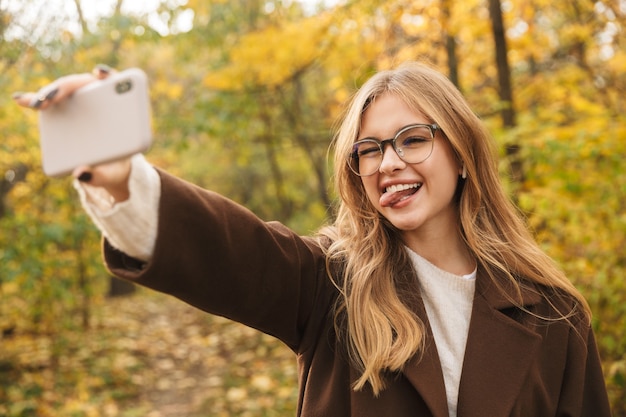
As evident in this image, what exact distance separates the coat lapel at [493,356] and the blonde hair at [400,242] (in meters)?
0.07

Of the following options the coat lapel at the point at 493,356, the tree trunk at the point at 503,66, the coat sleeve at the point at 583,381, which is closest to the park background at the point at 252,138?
the tree trunk at the point at 503,66

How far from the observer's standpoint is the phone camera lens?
1.06m

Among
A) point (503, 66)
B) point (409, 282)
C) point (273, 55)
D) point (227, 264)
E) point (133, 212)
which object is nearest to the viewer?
point (133, 212)

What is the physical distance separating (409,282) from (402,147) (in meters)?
0.45

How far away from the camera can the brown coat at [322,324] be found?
1.28 meters

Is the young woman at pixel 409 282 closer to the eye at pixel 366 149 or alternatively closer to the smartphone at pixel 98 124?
the eye at pixel 366 149

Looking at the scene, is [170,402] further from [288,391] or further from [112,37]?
[112,37]

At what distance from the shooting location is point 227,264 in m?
1.36

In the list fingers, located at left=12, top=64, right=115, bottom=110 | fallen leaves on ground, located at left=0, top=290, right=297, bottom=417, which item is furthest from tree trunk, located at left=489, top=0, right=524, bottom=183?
fingers, located at left=12, top=64, right=115, bottom=110

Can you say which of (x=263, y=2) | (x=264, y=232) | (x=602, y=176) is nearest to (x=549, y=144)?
(x=602, y=176)

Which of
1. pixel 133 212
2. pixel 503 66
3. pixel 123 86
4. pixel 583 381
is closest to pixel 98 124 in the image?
pixel 123 86

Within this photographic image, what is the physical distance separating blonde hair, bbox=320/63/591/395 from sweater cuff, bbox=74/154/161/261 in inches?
26.4

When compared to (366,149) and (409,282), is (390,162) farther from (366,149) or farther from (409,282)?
(409,282)

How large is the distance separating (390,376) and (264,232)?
0.61 meters
